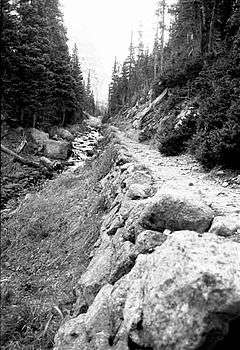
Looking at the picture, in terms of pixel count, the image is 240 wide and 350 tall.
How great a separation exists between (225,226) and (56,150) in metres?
22.1

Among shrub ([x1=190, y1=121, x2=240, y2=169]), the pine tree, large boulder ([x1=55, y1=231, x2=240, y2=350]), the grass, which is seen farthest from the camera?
the pine tree

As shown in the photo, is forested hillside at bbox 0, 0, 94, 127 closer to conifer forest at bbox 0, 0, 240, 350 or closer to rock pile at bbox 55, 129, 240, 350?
conifer forest at bbox 0, 0, 240, 350

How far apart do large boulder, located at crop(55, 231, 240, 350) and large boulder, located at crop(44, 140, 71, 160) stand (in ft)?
70.4

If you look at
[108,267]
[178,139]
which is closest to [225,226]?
[108,267]

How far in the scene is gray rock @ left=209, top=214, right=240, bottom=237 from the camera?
482 centimetres

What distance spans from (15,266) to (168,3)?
162ft

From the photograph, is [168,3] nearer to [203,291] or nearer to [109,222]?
[109,222]

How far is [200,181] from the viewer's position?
9.69 meters

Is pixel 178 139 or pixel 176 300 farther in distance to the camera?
pixel 178 139

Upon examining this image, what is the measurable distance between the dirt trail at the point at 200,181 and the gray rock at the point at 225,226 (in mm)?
773

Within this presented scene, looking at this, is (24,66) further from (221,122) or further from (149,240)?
(149,240)

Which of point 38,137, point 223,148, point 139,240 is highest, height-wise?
point 223,148

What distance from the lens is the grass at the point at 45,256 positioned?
7.37 metres

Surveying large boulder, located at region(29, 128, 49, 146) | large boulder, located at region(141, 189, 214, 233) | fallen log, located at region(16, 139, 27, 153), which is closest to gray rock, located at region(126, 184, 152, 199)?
large boulder, located at region(141, 189, 214, 233)
